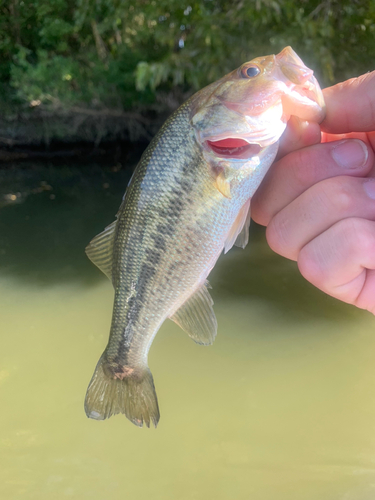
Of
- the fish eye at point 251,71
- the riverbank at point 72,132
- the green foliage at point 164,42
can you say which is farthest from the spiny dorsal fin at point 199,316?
the riverbank at point 72,132

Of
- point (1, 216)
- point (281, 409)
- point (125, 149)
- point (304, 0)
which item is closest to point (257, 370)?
point (281, 409)

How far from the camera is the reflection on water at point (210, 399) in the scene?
260cm

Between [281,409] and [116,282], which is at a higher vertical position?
[116,282]

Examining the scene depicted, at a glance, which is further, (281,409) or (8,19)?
(8,19)

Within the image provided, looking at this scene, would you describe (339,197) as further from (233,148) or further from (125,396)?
(125,396)

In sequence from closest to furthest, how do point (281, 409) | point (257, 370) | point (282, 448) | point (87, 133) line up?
point (282, 448) < point (281, 409) < point (257, 370) < point (87, 133)

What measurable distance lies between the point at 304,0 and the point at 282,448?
8.02 meters

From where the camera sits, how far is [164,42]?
8.11 m

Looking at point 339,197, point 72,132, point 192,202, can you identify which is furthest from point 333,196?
point 72,132

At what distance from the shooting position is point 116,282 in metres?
1.76

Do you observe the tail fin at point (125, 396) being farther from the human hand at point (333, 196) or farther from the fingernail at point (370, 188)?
the fingernail at point (370, 188)

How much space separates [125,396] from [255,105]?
5.06 feet

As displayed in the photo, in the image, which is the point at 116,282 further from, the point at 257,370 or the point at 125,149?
the point at 125,149

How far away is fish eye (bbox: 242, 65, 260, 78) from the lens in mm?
1463
